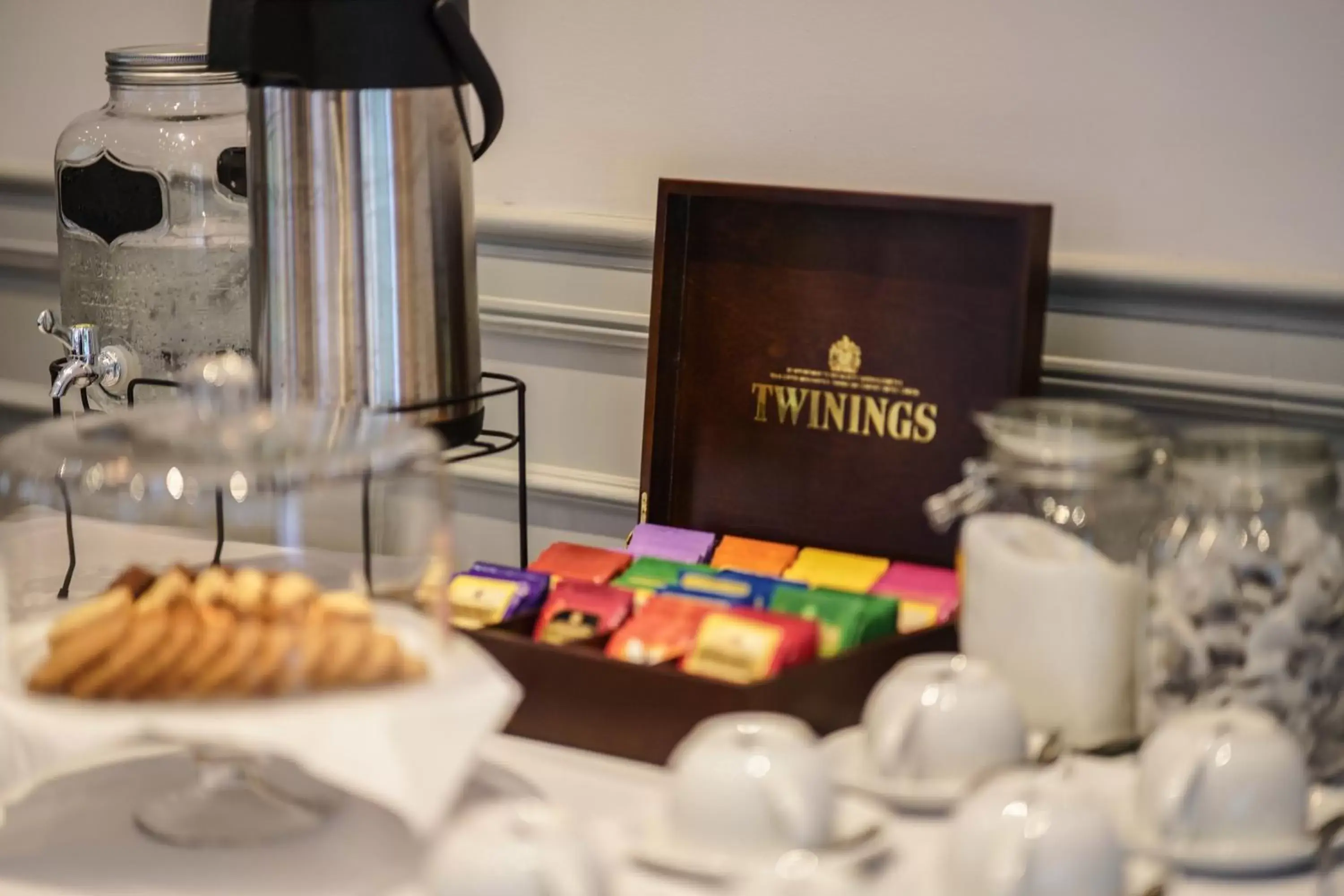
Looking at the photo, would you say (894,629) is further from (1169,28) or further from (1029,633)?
(1169,28)

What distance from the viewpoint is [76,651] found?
2.06 ft

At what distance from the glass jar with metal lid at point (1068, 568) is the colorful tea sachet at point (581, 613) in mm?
177

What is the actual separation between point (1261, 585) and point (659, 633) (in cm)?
28

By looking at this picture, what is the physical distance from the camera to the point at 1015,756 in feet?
2.16

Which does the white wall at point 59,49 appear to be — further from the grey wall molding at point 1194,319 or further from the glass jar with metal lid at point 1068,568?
the glass jar with metal lid at point 1068,568

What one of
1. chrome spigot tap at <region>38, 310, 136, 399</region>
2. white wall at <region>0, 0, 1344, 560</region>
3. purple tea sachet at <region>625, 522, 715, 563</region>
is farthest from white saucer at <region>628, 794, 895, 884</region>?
chrome spigot tap at <region>38, 310, 136, 399</region>

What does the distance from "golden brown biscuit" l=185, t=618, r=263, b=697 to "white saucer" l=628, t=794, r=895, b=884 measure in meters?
0.17

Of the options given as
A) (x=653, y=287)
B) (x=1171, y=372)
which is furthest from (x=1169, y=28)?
(x=653, y=287)

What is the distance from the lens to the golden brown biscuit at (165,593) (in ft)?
2.17

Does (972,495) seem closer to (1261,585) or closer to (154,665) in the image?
(1261,585)

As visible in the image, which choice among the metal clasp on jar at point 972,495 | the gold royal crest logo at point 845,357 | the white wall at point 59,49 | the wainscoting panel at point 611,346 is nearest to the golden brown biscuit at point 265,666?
the metal clasp on jar at point 972,495

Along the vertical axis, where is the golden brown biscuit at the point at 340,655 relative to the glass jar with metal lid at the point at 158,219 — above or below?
below

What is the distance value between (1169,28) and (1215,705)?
0.42 meters

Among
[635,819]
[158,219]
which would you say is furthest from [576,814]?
[158,219]
